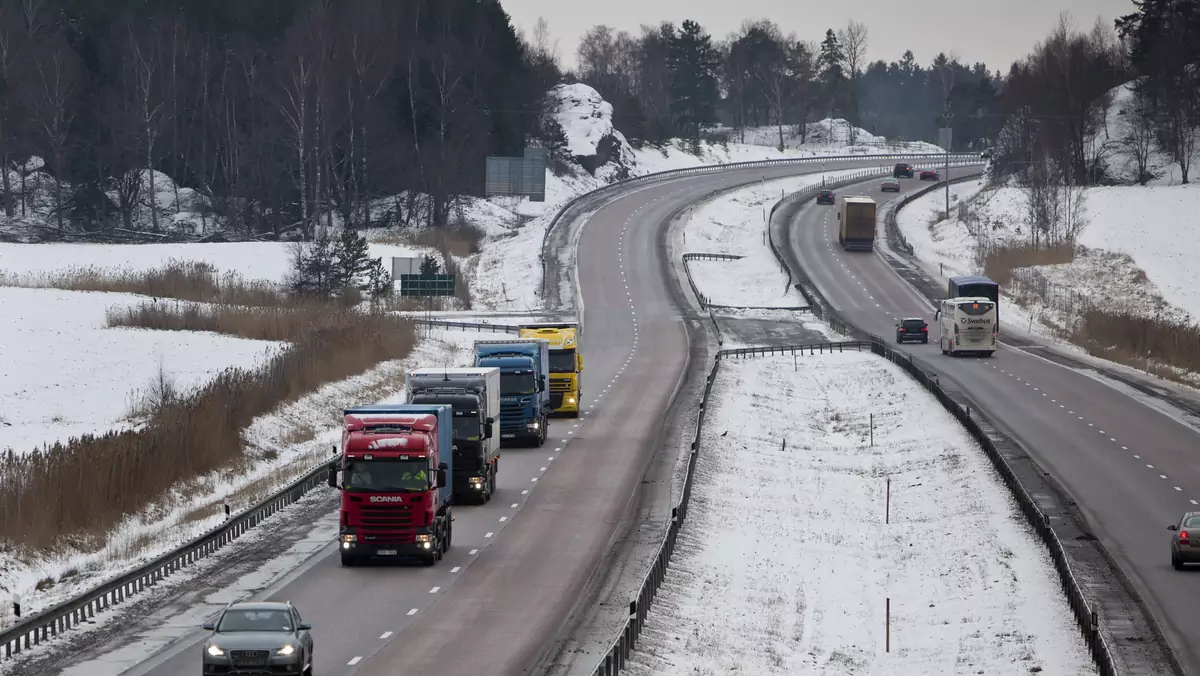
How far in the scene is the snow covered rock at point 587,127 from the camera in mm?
159875

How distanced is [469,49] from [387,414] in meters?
109

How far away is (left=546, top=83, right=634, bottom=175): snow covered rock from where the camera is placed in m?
160

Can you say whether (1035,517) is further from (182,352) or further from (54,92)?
(54,92)

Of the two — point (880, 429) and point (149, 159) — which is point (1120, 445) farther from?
point (149, 159)

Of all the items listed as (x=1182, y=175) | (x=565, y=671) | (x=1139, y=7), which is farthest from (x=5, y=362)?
(x=1139, y=7)

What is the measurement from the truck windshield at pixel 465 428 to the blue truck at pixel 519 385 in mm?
10873

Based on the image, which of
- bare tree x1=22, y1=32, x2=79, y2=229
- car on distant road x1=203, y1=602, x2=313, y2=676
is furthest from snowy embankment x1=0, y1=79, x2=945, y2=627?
car on distant road x1=203, y1=602, x2=313, y2=676

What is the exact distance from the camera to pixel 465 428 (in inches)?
1625

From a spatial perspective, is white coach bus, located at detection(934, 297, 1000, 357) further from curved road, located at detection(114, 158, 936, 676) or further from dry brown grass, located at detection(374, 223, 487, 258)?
dry brown grass, located at detection(374, 223, 487, 258)

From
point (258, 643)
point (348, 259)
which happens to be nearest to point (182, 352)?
point (348, 259)

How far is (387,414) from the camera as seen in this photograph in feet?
112

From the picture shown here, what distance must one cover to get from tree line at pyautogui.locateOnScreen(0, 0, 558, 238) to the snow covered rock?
72.8ft

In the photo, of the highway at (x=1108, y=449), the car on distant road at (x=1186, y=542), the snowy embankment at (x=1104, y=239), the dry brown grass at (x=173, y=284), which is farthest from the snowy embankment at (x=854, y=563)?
the snowy embankment at (x=1104, y=239)

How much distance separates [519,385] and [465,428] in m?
11.2
